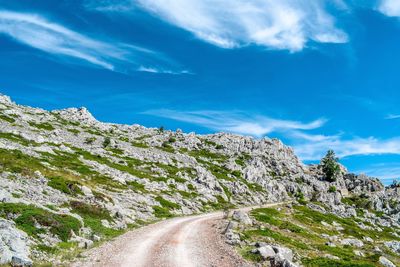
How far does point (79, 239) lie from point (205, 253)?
39.1 feet


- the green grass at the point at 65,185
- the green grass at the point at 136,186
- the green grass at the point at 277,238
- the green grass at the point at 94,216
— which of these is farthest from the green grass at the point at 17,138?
the green grass at the point at 277,238

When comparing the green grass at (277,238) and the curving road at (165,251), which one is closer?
the curving road at (165,251)

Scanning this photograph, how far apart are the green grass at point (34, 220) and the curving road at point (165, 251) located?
3.73 meters

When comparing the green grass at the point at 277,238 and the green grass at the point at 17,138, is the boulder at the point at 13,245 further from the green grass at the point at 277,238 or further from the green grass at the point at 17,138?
the green grass at the point at 17,138

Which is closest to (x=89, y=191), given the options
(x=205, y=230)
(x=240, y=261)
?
(x=205, y=230)

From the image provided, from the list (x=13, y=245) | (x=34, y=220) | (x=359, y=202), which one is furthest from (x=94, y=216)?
(x=359, y=202)

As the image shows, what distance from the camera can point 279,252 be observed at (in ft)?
109

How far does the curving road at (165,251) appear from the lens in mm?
28188

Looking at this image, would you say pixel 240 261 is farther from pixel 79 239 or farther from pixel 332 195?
pixel 332 195

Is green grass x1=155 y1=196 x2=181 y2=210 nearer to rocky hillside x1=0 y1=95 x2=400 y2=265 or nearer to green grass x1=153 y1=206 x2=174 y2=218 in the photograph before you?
rocky hillside x1=0 y1=95 x2=400 y2=265

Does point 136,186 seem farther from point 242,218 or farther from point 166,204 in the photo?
point 242,218

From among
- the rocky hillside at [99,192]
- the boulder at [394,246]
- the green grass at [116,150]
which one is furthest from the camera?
the green grass at [116,150]

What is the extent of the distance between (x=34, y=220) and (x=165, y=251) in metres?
12.1

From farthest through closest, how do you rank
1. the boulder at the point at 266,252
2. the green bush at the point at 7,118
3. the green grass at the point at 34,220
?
the green bush at the point at 7,118 → the boulder at the point at 266,252 → the green grass at the point at 34,220
